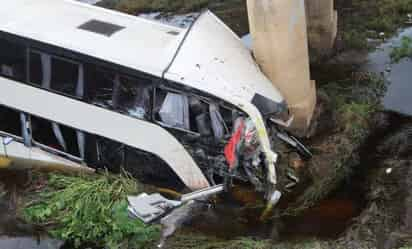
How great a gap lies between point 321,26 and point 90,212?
8.23 m

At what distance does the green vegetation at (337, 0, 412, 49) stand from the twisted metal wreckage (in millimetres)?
6513

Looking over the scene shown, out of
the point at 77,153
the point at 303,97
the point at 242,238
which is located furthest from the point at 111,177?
the point at 303,97

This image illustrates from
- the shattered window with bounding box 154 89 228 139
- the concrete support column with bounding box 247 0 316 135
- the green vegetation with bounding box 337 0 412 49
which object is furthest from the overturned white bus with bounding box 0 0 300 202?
the green vegetation with bounding box 337 0 412 49

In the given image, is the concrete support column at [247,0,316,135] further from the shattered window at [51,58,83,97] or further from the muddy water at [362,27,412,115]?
the shattered window at [51,58,83,97]

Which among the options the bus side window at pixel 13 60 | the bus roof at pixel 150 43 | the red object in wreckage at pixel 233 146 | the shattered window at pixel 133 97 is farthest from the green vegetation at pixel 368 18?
the bus side window at pixel 13 60

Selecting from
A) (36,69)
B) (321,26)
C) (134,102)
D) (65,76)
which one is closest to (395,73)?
(321,26)

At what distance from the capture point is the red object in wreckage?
9258 mm

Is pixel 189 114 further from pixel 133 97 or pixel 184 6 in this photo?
pixel 184 6

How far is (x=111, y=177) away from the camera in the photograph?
984cm

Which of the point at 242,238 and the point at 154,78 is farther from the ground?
the point at 154,78

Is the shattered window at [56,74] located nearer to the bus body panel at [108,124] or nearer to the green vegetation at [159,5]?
the bus body panel at [108,124]

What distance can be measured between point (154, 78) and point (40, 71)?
1.97 m

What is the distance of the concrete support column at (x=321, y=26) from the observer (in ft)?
47.9

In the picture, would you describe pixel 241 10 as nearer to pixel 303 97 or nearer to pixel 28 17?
pixel 303 97
